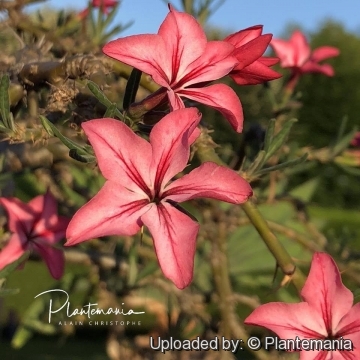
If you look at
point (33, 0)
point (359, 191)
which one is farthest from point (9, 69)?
point (359, 191)

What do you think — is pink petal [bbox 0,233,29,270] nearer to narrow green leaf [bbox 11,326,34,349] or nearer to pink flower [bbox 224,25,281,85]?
pink flower [bbox 224,25,281,85]

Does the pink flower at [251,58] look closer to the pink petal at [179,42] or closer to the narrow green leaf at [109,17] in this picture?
the pink petal at [179,42]

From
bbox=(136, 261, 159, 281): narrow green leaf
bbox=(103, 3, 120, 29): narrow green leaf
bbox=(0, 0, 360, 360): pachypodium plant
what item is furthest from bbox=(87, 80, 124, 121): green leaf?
bbox=(103, 3, 120, 29): narrow green leaf

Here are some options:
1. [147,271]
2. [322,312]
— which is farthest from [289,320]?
[147,271]

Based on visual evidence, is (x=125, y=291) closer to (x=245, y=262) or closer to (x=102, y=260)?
(x=102, y=260)

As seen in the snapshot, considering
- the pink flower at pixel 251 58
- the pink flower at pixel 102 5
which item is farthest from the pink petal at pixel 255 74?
the pink flower at pixel 102 5

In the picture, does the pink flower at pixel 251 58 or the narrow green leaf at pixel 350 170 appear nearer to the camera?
the pink flower at pixel 251 58
